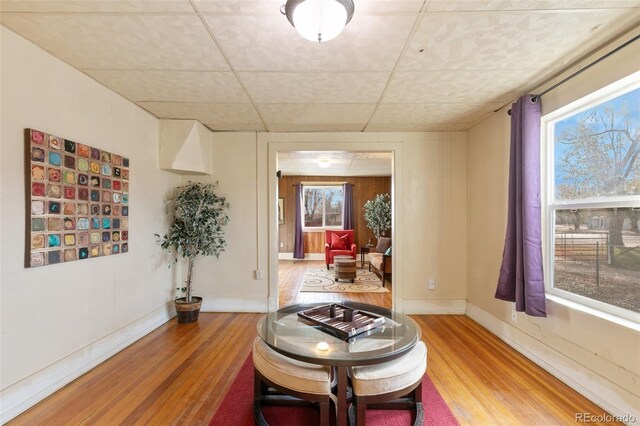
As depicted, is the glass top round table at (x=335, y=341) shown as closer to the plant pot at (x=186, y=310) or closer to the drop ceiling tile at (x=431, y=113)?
the plant pot at (x=186, y=310)

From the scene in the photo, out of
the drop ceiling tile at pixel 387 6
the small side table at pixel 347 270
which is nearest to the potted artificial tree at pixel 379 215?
the small side table at pixel 347 270

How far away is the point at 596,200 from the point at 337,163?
182 inches

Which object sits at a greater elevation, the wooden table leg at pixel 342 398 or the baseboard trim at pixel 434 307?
the wooden table leg at pixel 342 398

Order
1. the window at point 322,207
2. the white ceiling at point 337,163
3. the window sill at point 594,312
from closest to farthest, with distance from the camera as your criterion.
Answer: the window sill at point 594,312 < the white ceiling at point 337,163 < the window at point 322,207

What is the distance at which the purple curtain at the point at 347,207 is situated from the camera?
8.03 metres

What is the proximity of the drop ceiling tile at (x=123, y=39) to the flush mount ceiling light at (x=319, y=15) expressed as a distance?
0.63m

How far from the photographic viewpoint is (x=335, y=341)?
1.80 m

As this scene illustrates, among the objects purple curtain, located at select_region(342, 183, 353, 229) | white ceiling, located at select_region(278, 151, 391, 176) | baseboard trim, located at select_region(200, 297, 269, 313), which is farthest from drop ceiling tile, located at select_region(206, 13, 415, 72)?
purple curtain, located at select_region(342, 183, 353, 229)

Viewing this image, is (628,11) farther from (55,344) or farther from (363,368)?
(55,344)

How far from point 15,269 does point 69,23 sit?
154 cm

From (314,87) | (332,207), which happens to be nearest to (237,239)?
(314,87)

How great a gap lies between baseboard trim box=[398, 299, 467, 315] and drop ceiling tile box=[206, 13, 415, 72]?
2885 millimetres

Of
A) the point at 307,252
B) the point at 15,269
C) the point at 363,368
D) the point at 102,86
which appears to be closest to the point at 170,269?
the point at 15,269

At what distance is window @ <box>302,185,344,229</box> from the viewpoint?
8.45 meters
